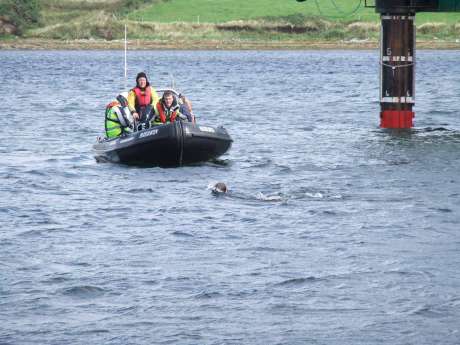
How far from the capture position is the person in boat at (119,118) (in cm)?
2934

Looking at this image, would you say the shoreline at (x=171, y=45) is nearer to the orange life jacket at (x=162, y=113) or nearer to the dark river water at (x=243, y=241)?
the dark river water at (x=243, y=241)

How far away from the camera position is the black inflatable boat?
1088 inches

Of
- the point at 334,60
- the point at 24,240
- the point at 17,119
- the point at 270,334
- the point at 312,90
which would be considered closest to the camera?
the point at 270,334

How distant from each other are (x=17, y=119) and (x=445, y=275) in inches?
1257

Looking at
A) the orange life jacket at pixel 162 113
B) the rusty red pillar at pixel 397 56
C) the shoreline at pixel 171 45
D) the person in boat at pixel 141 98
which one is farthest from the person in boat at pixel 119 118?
the shoreline at pixel 171 45

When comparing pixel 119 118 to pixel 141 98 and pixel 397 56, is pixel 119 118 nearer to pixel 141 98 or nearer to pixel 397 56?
pixel 141 98

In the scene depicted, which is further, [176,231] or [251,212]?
[251,212]

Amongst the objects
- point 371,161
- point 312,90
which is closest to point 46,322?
point 371,161

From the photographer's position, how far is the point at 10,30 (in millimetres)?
134625

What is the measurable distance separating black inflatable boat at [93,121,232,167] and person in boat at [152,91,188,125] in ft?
2.16

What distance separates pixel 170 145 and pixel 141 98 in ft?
7.13

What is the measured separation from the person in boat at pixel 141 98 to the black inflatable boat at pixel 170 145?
0.85m

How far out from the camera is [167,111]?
28766mm

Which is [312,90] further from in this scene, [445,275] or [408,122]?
[445,275]
